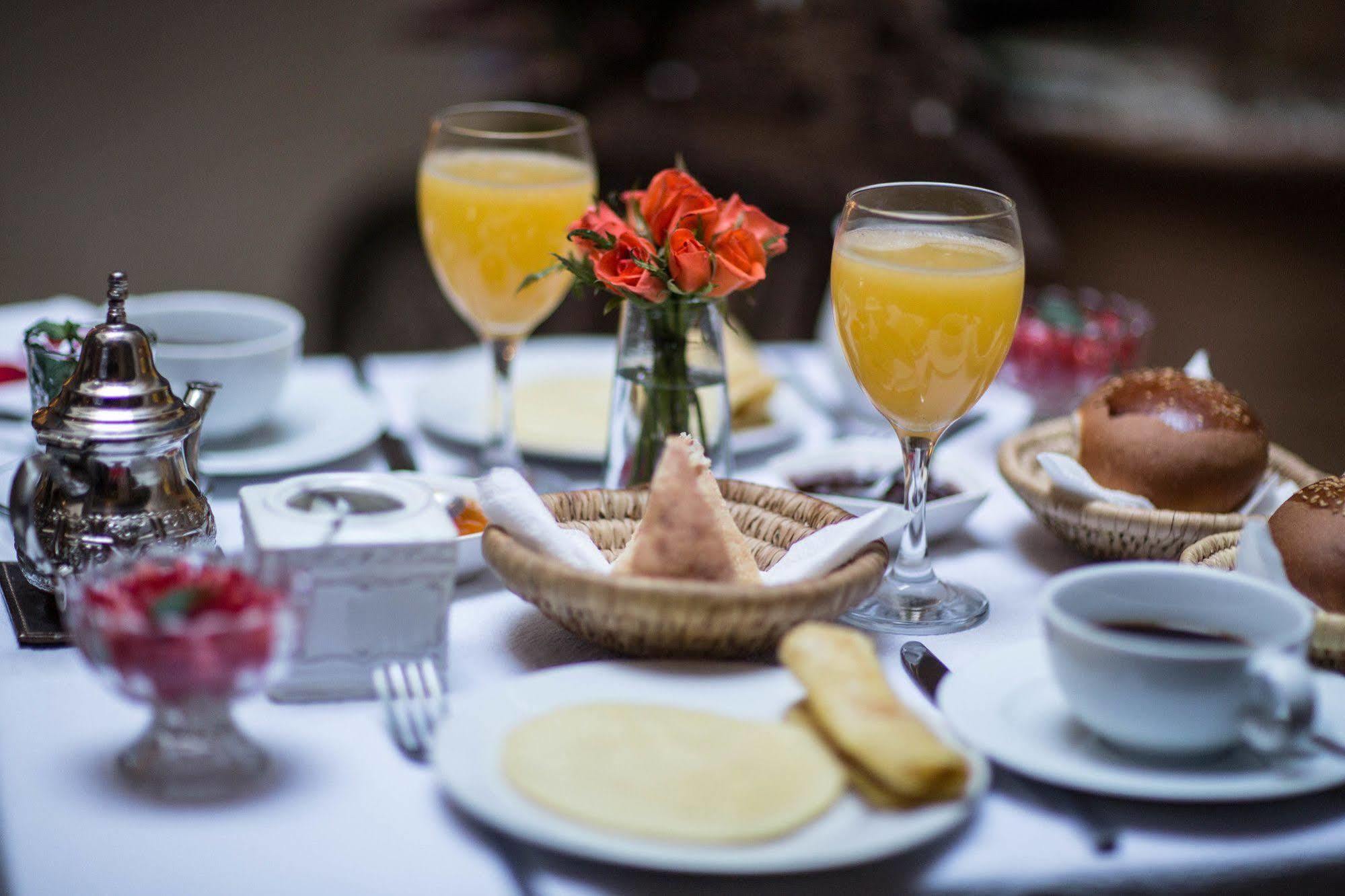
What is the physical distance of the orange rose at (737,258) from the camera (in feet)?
3.27

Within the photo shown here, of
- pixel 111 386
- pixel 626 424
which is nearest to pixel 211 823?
pixel 111 386

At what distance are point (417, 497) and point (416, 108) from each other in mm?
2621

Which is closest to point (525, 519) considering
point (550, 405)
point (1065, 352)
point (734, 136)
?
point (550, 405)

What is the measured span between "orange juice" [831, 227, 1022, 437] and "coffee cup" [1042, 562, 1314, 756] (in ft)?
0.73

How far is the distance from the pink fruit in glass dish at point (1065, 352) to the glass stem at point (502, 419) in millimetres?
487

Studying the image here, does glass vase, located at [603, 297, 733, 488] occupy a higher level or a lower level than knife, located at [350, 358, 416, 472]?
higher

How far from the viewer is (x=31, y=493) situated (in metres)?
0.77

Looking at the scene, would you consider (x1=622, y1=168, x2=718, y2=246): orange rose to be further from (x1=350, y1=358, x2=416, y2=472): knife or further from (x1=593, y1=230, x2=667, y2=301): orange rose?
(x1=350, y1=358, x2=416, y2=472): knife

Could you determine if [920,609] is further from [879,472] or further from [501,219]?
[501,219]

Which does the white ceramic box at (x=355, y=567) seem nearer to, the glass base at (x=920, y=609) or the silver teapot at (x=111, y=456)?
the silver teapot at (x=111, y=456)

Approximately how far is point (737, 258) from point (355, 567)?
0.38 m

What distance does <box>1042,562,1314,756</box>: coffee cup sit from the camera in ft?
2.26

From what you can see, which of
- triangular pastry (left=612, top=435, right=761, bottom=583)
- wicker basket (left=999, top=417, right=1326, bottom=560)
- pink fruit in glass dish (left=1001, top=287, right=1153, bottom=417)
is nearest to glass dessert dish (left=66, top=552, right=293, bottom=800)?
triangular pastry (left=612, top=435, right=761, bottom=583)

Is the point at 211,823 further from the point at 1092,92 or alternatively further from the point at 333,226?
the point at 1092,92
